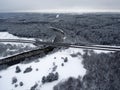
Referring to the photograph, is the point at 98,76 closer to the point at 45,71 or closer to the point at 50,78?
the point at 50,78

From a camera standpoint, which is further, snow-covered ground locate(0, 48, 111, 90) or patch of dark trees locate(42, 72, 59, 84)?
snow-covered ground locate(0, 48, 111, 90)

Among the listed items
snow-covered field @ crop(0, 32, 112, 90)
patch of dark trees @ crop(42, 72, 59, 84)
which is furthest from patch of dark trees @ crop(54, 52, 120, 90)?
patch of dark trees @ crop(42, 72, 59, 84)

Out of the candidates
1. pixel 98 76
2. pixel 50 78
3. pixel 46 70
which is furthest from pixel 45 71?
pixel 98 76

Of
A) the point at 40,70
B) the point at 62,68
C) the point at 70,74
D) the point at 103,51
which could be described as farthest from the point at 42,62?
the point at 103,51

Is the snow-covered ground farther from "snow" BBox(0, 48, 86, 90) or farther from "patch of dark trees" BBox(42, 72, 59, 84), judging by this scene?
"patch of dark trees" BBox(42, 72, 59, 84)

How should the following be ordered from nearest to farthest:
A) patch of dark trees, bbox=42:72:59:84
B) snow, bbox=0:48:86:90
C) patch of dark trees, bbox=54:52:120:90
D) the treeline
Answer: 1. patch of dark trees, bbox=54:52:120:90
2. patch of dark trees, bbox=42:72:59:84
3. snow, bbox=0:48:86:90
4. the treeline

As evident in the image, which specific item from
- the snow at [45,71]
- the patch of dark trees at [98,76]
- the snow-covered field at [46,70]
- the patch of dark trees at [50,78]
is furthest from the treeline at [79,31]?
the patch of dark trees at [50,78]

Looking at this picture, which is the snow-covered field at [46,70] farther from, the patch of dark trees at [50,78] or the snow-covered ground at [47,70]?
the patch of dark trees at [50,78]
